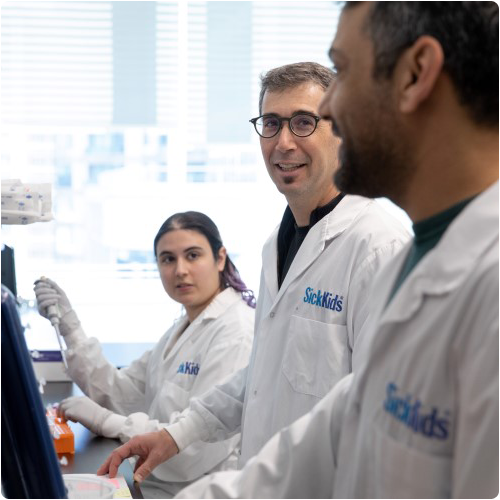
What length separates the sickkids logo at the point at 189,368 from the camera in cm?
258

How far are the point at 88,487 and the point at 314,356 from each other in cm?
60

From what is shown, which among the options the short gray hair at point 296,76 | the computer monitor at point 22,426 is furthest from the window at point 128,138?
the computer monitor at point 22,426

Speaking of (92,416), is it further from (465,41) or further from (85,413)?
(465,41)

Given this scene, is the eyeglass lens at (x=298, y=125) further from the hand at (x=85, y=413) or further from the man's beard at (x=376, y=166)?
the hand at (x=85, y=413)

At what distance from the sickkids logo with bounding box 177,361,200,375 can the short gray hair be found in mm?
1031

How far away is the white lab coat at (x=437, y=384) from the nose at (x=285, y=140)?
3.42 feet

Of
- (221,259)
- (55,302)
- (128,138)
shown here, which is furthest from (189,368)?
(128,138)

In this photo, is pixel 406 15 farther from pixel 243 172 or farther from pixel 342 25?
pixel 243 172

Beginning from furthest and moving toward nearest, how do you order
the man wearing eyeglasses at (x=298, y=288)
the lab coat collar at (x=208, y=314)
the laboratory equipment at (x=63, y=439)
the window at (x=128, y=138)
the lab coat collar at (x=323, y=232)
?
the window at (x=128, y=138) → the lab coat collar at (x=208, y=314) → the laboratory equipment at (x=63, y=439) → the lab coat collar at (x=323, y=232) → the man wearing eyeglasses at (x=298, y=288)

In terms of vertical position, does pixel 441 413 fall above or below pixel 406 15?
below

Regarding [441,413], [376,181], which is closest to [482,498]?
[441,413]

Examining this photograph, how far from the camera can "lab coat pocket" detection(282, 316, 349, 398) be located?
1743 mm

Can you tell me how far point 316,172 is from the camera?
1.94 m

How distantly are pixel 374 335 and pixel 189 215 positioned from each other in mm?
1986
